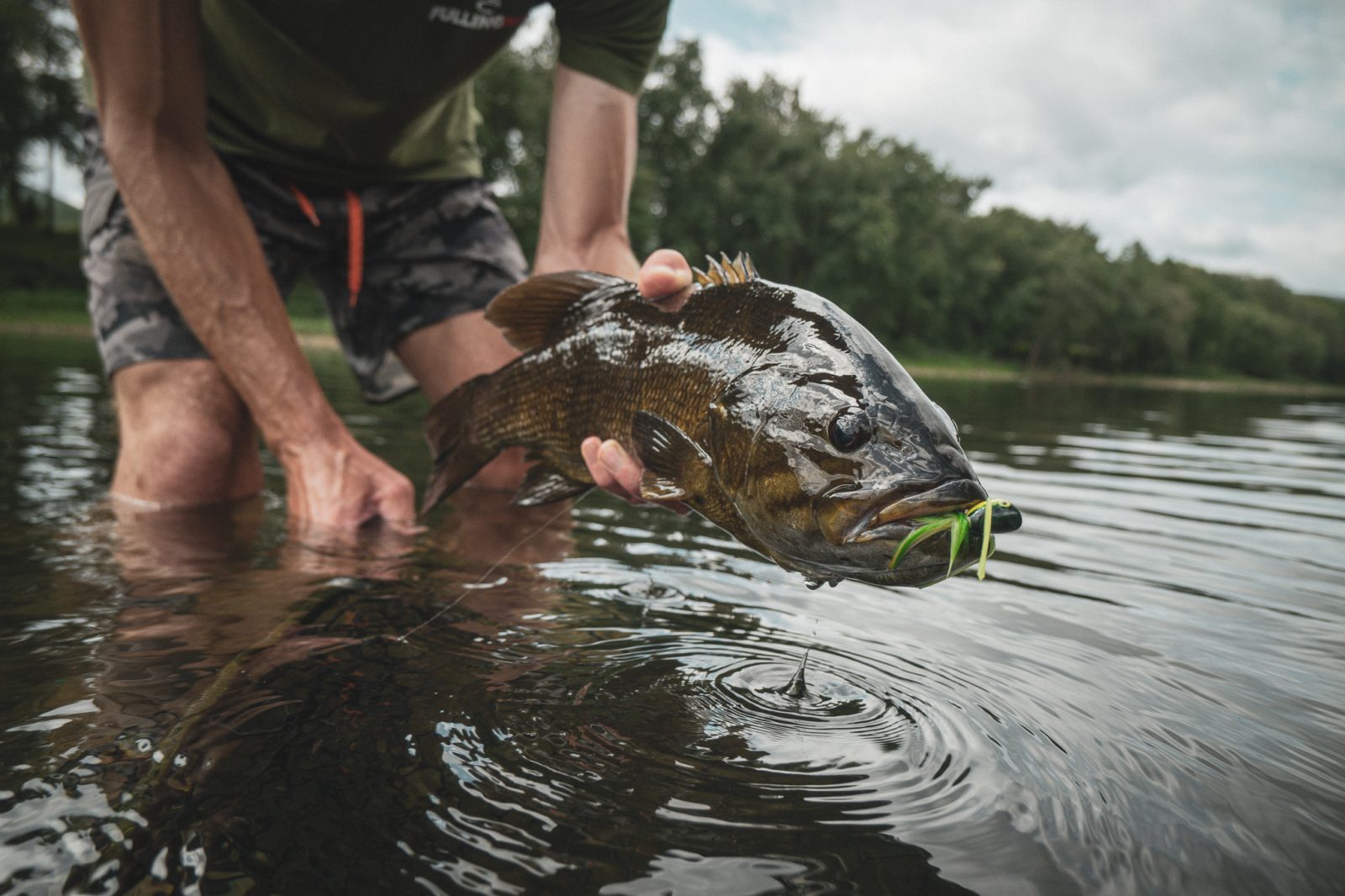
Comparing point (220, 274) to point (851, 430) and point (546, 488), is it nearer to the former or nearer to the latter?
point (546, 488)

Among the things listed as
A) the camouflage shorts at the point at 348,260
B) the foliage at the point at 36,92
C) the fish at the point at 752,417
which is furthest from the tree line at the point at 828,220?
the fish at the point at 752,417

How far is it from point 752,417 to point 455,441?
5.21 ft

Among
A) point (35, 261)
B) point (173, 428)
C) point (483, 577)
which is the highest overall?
point (35, 261)

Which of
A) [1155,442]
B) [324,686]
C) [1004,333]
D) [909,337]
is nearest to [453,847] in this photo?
[324,686]

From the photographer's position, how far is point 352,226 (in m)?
4.58

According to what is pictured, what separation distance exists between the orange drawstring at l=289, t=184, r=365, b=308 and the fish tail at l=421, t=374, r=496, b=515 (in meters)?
1.61

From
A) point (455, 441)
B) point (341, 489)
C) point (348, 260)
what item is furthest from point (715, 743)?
point (348, 260)

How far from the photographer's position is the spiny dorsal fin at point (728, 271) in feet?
7.95

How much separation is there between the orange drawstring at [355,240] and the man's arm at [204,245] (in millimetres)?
676

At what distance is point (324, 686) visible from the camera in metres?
2.19

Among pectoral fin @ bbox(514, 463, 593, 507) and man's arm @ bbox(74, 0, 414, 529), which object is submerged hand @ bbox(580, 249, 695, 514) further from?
man's arm @ bbox(74, 0, 414, 529)

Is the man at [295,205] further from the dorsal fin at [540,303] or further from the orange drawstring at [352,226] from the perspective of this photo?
the dorsal fin at [540,303]

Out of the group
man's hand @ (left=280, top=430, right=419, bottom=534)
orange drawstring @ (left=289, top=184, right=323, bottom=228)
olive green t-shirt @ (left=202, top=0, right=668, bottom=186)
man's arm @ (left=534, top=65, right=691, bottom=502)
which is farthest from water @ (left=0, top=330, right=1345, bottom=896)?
olive green t-shirt @ (left=202, top=0, right=668, bottom=186)

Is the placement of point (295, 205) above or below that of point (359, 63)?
below
